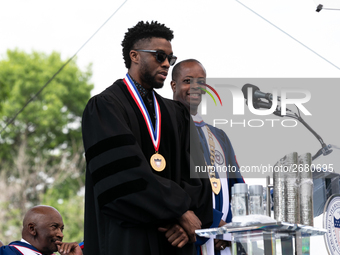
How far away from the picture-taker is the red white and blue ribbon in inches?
119

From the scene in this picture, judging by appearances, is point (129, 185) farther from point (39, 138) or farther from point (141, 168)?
point (39, 138)

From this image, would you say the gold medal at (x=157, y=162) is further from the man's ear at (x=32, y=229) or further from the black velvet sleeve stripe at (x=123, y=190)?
the man's ear at (x=32, y=229)

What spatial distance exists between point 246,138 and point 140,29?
183 cm

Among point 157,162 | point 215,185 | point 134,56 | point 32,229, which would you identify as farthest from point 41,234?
point 134,56

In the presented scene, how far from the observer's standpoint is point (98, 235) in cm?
288

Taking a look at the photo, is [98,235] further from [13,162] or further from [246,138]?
[13,162]

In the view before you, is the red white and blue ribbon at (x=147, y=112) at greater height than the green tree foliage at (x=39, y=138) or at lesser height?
lesser

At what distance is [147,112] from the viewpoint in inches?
123

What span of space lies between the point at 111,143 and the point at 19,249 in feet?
5.36

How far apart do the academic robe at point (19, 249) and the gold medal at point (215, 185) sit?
60.6 inches

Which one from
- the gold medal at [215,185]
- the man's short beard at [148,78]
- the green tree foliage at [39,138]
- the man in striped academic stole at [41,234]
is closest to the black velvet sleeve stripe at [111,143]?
the man's short beard at [148,78]

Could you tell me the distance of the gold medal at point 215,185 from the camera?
11.7ft

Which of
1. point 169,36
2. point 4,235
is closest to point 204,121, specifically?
point 169,36

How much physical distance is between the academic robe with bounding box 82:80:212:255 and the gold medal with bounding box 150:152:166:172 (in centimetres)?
3
